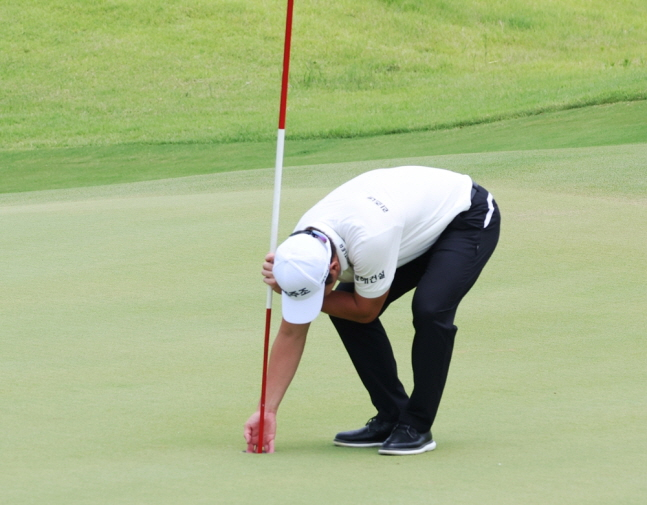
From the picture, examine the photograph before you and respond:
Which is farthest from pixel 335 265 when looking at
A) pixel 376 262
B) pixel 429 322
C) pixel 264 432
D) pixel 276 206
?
pixel 264 432

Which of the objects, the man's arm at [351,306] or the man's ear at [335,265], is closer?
the man's ear at [335,265]

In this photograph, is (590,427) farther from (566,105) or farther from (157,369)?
(566,105)

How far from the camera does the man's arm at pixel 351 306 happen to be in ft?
12.6

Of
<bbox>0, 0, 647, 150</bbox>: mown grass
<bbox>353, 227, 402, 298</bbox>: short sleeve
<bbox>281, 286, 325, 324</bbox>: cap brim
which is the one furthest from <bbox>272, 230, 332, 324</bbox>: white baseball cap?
<bbox>0, 0, 647, 150</bbox>: mown grass

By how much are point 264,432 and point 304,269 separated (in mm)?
656

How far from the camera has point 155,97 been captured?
27.2 meters

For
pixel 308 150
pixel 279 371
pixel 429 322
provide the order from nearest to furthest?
pixel 429 322 < pixel 279 371 < pixel 308 150

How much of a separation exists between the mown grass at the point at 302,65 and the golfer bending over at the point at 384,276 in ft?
52.7

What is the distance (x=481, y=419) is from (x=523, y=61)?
26108mm

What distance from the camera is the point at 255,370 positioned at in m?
5.06

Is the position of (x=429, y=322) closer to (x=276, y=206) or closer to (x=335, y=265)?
(x=335, y=265)

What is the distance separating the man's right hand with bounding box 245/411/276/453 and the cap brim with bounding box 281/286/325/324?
39 cm

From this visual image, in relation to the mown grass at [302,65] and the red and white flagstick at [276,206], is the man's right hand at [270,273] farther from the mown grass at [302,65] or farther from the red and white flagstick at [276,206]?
the mown grass at [302,65]

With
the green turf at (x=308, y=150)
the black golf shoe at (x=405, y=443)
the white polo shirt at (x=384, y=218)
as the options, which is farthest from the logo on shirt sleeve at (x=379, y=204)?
the green turf at (x=308, y=150)
